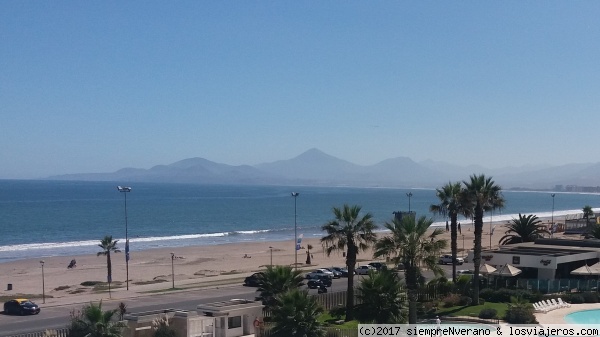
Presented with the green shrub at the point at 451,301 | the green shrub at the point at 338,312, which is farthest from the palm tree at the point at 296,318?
the green shrub at the point at 451,301

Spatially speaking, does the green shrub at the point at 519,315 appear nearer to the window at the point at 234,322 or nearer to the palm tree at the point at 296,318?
the palm tree at the point at 296,318

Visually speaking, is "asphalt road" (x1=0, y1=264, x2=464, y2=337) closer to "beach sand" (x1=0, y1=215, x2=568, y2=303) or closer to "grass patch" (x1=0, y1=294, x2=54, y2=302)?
"beach sand" (x1=0, y1=215, x2=568, y2=303)

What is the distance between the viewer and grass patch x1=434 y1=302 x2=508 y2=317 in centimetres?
3291

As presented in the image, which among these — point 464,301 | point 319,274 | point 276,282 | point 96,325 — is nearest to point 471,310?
point 464,301

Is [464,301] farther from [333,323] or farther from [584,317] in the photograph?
[333,323]

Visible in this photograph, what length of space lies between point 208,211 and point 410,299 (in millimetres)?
147003

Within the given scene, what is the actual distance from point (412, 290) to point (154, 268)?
150 ft

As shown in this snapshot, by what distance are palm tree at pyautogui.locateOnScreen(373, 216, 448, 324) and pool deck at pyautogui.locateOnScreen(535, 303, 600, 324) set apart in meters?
6.91

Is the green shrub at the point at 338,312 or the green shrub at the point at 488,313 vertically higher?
the green shrub at the point at 488,313

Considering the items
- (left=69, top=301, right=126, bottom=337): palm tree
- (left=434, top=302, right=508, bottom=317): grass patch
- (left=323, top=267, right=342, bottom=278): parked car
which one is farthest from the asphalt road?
(left=69, top=301, right=126, bottom=337): palm tree

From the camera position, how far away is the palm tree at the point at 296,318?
78.5 feet

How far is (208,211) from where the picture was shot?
171750 millimetres

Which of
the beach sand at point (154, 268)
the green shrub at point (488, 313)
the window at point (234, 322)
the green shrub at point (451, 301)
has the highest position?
the window at point (234, 322)

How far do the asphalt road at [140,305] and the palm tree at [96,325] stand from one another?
8829 millimetres
